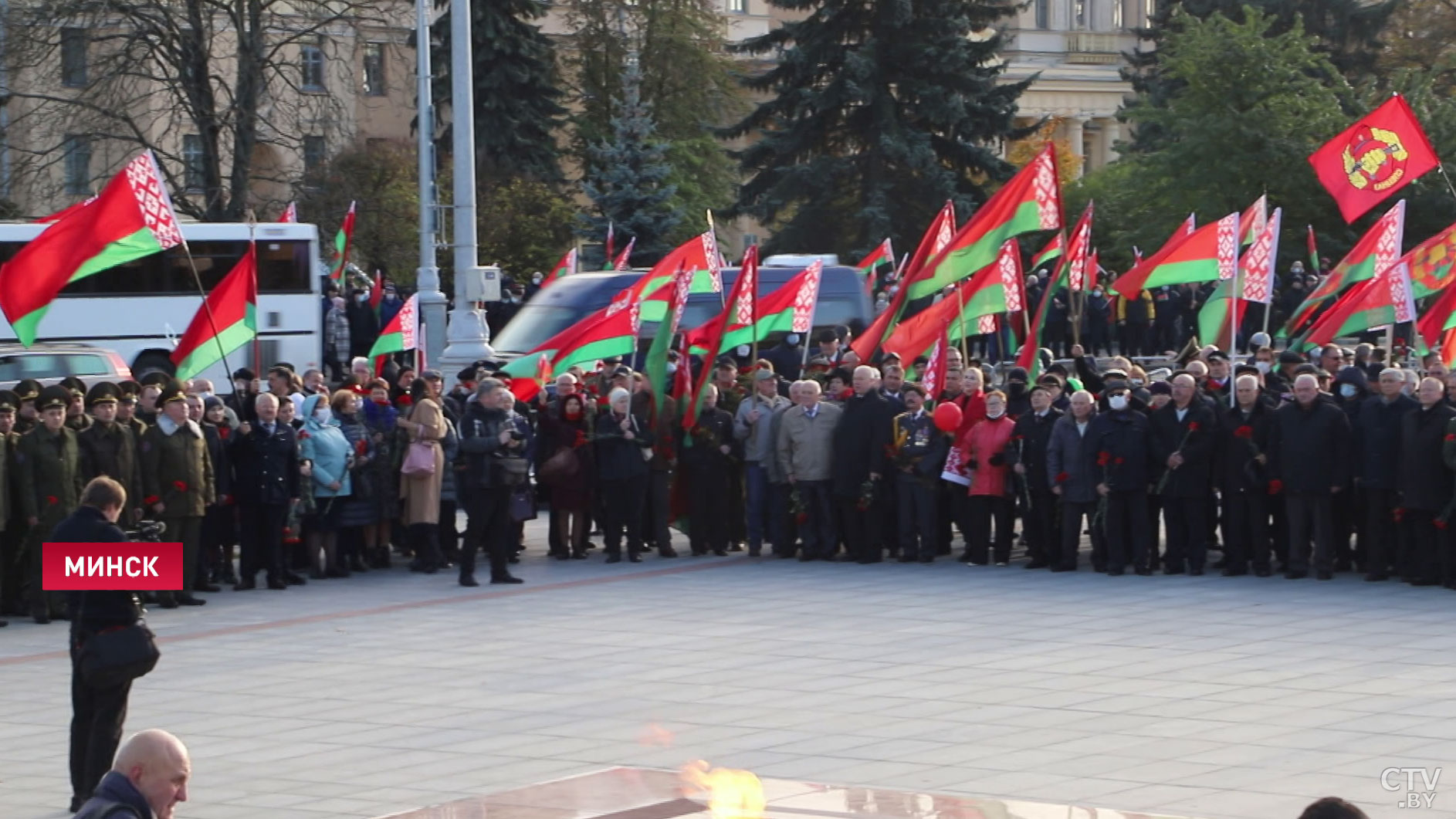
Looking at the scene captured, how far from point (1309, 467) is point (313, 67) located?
4463 centimetres

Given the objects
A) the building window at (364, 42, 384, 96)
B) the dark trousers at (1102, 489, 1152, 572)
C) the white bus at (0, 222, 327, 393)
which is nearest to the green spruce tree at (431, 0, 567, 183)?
the building window at (364, 42, 384, 96)

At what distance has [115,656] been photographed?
8719mm

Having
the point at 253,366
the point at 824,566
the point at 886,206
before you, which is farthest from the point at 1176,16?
the point at 824,566

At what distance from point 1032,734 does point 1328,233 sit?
117ft

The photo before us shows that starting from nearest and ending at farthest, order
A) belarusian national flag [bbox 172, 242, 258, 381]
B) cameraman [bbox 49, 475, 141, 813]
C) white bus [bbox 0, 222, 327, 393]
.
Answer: cameraman [bbox 49, 475, 141, 813]
belarusian national flag [bbox 172, 242, 258, 381]
white bus [bbox 0, 222, 327, 393]

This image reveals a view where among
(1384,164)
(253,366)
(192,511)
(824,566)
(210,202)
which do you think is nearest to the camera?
(192,511)

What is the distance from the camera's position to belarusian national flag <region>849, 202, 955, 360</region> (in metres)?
19.7

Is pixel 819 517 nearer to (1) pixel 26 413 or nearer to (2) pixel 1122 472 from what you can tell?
(2) pixel 1122 472

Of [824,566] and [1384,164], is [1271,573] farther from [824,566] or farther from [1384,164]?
[1384,164]

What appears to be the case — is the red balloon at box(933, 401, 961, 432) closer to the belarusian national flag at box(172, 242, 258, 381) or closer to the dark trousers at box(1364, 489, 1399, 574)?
the dark trousers at box(1364, 489, 1399, 574)

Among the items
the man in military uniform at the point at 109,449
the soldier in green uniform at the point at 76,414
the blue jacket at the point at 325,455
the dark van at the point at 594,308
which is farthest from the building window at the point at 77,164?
the man in military uniform at the point at 109,449

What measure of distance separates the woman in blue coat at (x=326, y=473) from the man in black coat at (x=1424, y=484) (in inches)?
303

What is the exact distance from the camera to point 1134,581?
15922 millimetres

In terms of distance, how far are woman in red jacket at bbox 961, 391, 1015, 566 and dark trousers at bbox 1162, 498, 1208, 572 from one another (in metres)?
1.28
